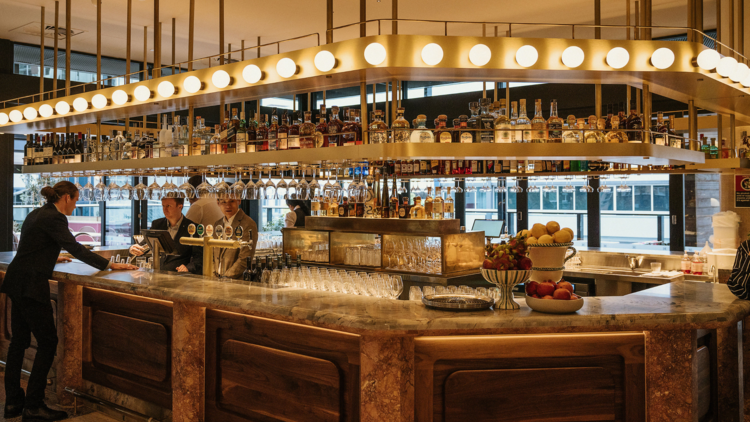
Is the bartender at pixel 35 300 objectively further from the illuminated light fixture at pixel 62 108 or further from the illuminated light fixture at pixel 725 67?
the illuminated light fixture at pixel 725 67

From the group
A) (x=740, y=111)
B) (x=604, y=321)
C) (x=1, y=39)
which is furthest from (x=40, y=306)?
(x=740, y=111)

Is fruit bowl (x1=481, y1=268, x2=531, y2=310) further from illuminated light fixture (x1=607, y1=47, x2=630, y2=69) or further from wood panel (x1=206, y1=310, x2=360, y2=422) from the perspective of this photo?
illuminated light fixture (x1=607, y1=47, x2=630, y2=69)

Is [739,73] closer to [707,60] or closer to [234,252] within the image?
[707,60]

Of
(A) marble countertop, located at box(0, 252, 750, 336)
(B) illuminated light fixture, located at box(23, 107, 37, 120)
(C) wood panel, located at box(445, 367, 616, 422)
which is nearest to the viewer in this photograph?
(A) marble countertop, located at box(0, 252, 750, 336)

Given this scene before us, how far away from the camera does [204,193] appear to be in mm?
4398

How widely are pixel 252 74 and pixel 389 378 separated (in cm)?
213

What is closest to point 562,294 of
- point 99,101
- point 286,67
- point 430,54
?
point 430,54

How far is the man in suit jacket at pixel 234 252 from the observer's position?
4.62 meters

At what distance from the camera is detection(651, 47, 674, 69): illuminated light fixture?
10.5 ft

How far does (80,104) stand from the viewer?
4.99 metres

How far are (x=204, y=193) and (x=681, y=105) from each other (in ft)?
18.5

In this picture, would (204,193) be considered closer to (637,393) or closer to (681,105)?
(637,393)

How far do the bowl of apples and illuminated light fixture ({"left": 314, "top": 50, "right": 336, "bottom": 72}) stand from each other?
166 cm

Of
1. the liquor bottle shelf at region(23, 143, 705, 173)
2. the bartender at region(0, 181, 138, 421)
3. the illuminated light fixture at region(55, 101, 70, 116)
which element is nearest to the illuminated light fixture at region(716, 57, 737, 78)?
the liquor bottle shelf at region(23, 143, 705, 173)
